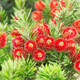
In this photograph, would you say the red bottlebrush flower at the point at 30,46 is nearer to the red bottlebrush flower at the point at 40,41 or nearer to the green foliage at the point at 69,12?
the red bottlebrush flower at the point at 40,41

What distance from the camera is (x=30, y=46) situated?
530 millimetres

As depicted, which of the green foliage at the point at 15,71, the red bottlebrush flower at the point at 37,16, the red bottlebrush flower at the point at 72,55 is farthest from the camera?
the red bottlebrush flower at the point at 37,16

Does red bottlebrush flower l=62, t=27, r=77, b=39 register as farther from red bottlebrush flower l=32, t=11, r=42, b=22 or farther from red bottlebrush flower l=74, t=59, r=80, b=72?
red bottlebrush flower l=32, t=11, r=42, b=22

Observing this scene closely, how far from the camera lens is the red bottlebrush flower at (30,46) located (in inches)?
20.9

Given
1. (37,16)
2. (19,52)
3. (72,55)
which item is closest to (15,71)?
(19,52)

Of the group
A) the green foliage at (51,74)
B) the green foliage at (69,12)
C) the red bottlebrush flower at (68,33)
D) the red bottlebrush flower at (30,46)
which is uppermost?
the green foliage at (69,12)

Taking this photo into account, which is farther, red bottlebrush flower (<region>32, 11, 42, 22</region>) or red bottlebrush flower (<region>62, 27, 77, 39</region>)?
red bottlebrush flower (<region>32, 11, 42, 22</region>)

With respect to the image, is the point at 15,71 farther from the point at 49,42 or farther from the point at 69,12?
the point at 69,12

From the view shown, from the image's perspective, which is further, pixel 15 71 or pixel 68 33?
pixel 68 33

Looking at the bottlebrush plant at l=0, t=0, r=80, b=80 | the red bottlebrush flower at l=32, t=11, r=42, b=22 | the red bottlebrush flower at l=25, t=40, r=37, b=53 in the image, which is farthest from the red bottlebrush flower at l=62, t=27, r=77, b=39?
the red bottlebrush flower at l=32, t=11, r=42, b=22

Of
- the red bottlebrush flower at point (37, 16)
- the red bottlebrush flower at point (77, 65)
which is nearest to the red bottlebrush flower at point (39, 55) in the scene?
the red bottlebrush flower at point (77, 65)

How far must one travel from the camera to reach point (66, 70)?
58cm

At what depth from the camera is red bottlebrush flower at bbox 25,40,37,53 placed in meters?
0.53

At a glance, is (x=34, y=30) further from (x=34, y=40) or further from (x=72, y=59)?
(x=72, y=59)
